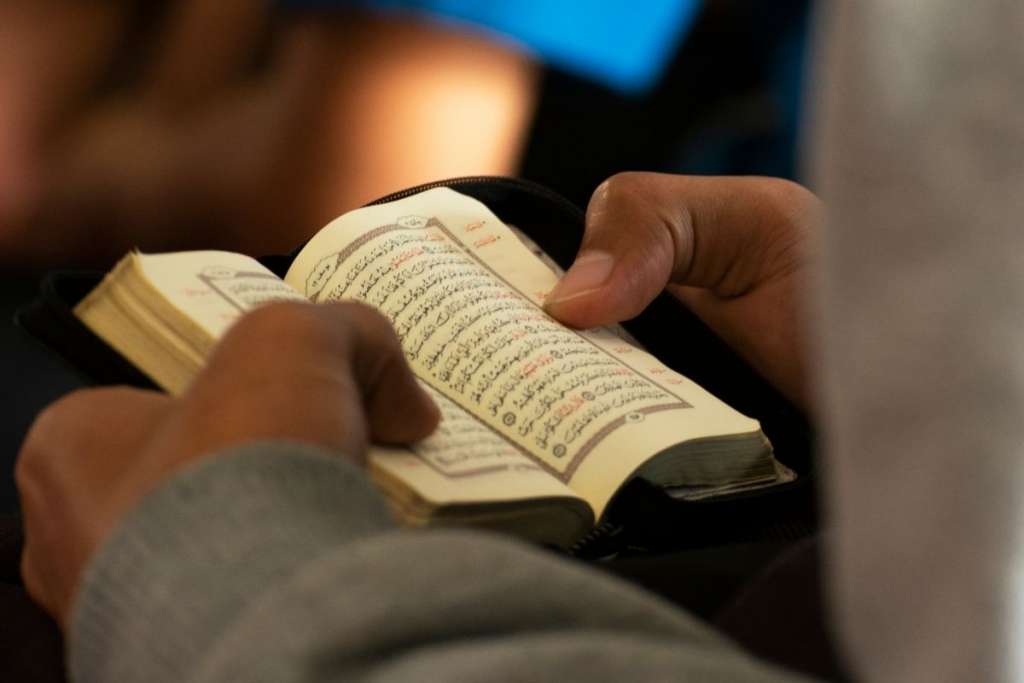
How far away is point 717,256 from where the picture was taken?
3.38 feet

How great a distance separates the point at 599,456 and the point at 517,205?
282mm

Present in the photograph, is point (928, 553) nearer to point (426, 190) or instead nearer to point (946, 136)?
point (946, 136)

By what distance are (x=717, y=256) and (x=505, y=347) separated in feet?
0.83

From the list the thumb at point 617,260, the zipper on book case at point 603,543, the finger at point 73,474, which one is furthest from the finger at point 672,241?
the finger at point 73,474

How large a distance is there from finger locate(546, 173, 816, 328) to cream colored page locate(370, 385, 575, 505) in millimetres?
173

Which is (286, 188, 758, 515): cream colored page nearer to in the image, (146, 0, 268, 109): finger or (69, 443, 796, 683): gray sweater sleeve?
(69, 443, 796, 683): gray sweater sleeve

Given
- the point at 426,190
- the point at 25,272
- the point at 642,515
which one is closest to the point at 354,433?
the point at 642,515

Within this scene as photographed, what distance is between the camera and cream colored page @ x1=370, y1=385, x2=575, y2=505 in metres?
0.66

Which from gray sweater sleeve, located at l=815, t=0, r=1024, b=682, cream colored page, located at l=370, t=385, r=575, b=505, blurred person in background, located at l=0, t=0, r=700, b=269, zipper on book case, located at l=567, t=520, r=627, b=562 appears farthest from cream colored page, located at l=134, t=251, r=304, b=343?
blurred person in background, located at l=0, t=0, r=700, b=269

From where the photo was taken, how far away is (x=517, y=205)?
39.4 inches

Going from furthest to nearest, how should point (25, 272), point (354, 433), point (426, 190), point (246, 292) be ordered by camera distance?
point (25, 272)
point (426, 190)
point (246, 292)
point (354, 433)

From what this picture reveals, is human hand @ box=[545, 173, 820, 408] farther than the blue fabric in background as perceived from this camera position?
No

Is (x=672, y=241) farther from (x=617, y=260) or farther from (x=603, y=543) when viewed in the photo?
(x=603, y=543)

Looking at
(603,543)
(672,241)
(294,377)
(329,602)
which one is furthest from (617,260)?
(329,602)
